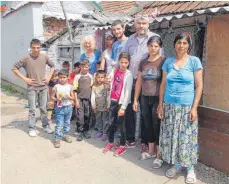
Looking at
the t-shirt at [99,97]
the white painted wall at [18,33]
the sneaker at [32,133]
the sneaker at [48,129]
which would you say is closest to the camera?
the t-shirt at [99,97]

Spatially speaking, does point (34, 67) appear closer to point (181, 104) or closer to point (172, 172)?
point (181, 104)

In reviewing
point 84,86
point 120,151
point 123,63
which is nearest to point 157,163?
point 120,151

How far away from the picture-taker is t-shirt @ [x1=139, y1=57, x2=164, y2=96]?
10.7 ft

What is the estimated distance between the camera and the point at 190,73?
285 cm

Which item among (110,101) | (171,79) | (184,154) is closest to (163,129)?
(184,154)

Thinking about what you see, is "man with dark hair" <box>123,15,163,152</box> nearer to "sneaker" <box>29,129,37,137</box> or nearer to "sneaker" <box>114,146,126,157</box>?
"sneaker" <box>114,146,126,157</box>

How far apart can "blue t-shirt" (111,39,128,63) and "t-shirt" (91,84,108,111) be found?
532mm

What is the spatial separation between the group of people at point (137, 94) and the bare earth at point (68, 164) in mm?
147

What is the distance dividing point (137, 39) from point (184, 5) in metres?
2.05

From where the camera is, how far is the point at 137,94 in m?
3.51

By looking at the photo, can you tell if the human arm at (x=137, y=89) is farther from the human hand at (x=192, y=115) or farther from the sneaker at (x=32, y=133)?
the sneaker at (x=32, y=133)

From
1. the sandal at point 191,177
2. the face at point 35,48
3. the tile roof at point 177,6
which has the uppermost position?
the tile roof at point 177,6

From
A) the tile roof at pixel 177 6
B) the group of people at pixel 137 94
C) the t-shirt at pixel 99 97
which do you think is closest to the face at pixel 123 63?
the group of people at pixel 137 94

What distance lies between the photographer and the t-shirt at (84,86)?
434 centimetres
